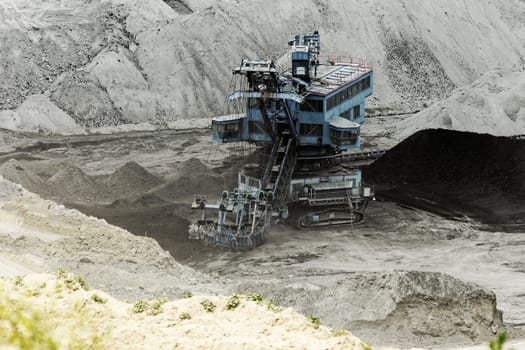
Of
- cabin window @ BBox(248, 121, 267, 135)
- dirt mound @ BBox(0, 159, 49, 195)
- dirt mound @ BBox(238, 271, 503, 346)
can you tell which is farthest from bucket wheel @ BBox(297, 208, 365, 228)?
dirt mound @ BBox(238, 271, 503, 346)

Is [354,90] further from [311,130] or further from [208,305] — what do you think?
[208,305]

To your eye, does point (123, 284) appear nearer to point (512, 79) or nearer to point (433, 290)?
point (433, 290)

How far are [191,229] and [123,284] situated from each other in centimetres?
1038

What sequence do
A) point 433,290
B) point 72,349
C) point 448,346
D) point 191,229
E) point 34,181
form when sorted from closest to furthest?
Answer: 1. point 72,349
2. point 448,346
3. point 433,290
4. point 191,229
5. point 34,181

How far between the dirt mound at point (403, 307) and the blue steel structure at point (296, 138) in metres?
12.3

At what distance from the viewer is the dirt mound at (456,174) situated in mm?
41062

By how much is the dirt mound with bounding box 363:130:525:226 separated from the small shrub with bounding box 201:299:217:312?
26872mm

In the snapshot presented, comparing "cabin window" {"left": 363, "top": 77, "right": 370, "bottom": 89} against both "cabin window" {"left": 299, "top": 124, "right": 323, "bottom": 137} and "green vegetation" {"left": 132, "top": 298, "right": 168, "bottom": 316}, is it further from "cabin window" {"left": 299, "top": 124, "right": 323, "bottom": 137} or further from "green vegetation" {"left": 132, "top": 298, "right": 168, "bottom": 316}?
"green vegetation" {"left": 132, "top": 298, "right": 168, "bottom": 316}

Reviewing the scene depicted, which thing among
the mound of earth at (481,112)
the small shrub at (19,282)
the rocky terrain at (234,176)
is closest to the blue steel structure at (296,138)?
the rocky terrain at (234,176)

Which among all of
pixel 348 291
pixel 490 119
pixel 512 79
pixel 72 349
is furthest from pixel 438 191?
pixel 72 349

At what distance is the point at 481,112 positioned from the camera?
161ft

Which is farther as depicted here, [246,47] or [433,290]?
[246,47]

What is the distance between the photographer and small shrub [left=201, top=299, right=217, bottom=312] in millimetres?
14134

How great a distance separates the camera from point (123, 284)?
24453 mm
